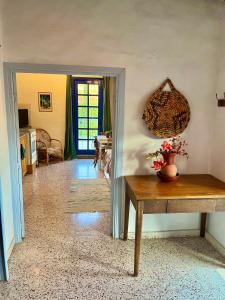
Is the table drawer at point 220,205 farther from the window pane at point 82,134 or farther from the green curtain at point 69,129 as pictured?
the window pane at point 82,134

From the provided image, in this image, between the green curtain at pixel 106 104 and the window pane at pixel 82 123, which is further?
the window pane at pixel 82 123

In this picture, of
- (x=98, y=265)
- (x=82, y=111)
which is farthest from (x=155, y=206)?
(x=82, y=111)

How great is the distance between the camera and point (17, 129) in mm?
2523

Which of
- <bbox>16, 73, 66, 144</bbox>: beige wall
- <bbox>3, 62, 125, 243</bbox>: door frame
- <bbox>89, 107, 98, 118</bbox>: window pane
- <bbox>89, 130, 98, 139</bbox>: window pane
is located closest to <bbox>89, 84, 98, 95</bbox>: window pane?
<bbox>89, 107, 98, 118</bbox>: window pane

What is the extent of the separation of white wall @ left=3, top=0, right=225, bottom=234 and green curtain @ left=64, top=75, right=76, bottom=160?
13.6ft

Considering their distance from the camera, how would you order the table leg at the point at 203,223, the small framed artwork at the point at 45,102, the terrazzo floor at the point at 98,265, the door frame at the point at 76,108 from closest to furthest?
the terrazzo floor at the point at 98,265 < the table leg at the point at 203,223 < the small framed artwork at the point at 45,102 < the door frame at the point at 76,108

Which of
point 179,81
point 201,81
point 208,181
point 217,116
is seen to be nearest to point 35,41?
point 179,81

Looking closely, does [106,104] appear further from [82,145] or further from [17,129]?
[17,129]

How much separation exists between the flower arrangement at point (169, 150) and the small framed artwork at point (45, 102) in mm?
4491

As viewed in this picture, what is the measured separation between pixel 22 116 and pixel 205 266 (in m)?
4.86

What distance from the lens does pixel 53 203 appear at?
3.69 m

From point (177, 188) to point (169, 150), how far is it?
398 mm

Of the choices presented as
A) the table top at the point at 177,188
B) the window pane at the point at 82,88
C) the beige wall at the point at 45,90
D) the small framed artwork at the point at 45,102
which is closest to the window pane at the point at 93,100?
the window pane at the point at 82,88

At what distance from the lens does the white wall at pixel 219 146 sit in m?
2.51
